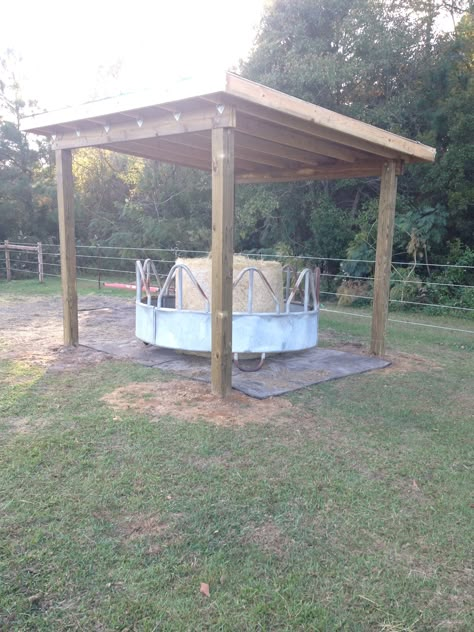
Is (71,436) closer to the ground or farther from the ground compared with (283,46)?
closer to the ground

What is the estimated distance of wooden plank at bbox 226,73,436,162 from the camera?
11.9 feet

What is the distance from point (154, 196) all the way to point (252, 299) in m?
11.6

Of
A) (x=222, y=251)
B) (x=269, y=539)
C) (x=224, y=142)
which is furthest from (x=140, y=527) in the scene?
(x=224, y=142)

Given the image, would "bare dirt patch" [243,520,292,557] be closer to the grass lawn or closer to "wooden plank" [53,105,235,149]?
the grass lawn

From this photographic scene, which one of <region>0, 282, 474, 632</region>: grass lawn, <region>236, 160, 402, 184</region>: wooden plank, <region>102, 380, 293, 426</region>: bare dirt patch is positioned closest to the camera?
<region>0, 282, 474, 632</region>: grass lawn

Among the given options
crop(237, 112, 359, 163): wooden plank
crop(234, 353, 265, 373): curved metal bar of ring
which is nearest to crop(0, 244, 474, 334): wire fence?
crop(237, 112, 359, 163): wooden plank

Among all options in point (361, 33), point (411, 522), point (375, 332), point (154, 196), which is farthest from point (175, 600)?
point (154, 196)

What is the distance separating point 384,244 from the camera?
6.00 meters

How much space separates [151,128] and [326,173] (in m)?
3.04

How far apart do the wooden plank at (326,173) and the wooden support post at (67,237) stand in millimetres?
3038

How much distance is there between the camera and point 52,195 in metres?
16.2

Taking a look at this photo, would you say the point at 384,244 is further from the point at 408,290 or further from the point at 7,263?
the point at 7,263

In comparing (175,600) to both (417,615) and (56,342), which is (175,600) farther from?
(56,342)

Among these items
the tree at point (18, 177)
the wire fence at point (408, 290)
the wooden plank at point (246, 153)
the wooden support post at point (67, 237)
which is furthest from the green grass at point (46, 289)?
the wooden plank at point (246, 153)
